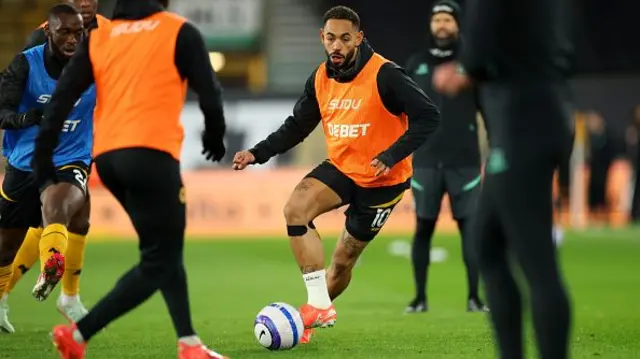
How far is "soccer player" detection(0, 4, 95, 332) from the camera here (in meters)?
8.52

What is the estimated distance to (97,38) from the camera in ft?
21.4

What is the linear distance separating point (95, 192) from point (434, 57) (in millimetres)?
12436

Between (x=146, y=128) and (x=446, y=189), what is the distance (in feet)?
17.8

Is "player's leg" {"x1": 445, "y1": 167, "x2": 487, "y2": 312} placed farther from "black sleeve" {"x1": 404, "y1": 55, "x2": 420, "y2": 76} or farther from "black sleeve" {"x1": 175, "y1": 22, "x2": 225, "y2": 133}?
"black sleeve" {"x1": 175, "y1": 22, "x2": 225, "y2": 133}

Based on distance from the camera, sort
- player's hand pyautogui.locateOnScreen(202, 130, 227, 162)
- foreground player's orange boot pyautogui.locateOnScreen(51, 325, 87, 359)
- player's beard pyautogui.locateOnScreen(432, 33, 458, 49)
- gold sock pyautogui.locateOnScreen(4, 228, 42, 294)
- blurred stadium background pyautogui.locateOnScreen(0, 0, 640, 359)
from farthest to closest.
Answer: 1. player's beard pyautogui.locateOnScreen(432, 33, 458, 49)
2. gold sock pyautogui.locateOnScreen(4, 228, 42, 294)
3. blurred stadium background pyautogui.locateOnScreen(0, 0, 640, 359)
4. player's hand pyautogui.locateOnScreen(202, 130, 227, 162)
5. foreground player's orange boot pyautogui.locateOnScreen(51, 325, 87, 359)

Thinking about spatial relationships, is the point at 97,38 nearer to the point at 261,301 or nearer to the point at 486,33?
A: the point at 486,33

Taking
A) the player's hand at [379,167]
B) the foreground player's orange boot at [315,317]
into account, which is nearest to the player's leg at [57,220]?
the foreground player's orange boot at [315,317]

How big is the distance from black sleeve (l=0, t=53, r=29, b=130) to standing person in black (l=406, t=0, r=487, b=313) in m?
3.94

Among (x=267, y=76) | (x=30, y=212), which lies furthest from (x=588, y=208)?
(x=30, y=212)

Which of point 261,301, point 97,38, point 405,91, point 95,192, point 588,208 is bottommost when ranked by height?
point 588,208

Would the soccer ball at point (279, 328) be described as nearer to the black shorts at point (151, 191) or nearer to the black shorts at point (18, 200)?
the black shorts at point (151, 191)

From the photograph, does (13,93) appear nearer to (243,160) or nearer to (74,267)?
(74,267)

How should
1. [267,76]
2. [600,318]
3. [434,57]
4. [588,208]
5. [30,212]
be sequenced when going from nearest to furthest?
[30,212] → [600,318] → [434,57] → [588,208] → [267,76]

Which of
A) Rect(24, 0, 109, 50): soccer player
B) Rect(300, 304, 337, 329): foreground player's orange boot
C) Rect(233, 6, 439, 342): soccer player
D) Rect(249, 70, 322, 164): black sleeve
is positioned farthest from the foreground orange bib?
Rect(24, 0, 109, 50): soccer player
